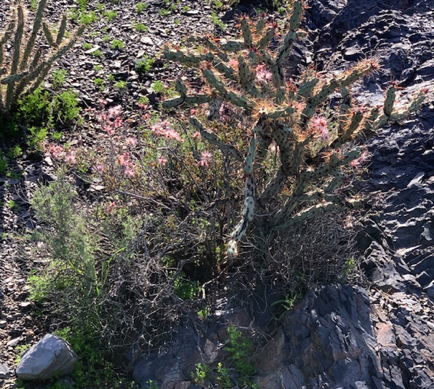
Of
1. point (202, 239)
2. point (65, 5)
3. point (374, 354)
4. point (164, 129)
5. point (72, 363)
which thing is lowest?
point (374, 354)

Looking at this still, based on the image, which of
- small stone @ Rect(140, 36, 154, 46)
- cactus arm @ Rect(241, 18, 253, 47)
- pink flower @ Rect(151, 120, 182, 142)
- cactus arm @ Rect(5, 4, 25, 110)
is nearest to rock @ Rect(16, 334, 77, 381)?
pink flower @ Rect(151, 120, 182, 142)

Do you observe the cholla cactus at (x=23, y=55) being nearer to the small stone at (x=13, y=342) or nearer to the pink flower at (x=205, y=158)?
the pink flower at (x=205, y=158)

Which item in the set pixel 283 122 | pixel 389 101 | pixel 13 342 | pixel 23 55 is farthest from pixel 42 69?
pixel 389 101

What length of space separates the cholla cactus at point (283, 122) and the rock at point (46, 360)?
4.53 ft

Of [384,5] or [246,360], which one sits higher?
[384,5]

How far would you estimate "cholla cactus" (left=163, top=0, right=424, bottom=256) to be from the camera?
169 inches

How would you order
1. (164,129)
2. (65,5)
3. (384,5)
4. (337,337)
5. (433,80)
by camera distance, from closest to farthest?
(337,337) → (164,129) → (433,80) → (384,5) → (65,5)

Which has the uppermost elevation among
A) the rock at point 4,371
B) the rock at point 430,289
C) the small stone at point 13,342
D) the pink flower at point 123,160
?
the pink flower at point 123,160

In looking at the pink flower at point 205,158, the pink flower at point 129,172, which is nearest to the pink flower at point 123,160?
the pink flower at point 129,172

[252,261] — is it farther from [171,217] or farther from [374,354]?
[374,354]

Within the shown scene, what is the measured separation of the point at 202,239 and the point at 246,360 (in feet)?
3.30

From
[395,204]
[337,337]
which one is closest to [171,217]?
[337,337]

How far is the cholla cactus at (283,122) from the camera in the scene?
169 inches

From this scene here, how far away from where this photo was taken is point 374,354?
416 centimetres
